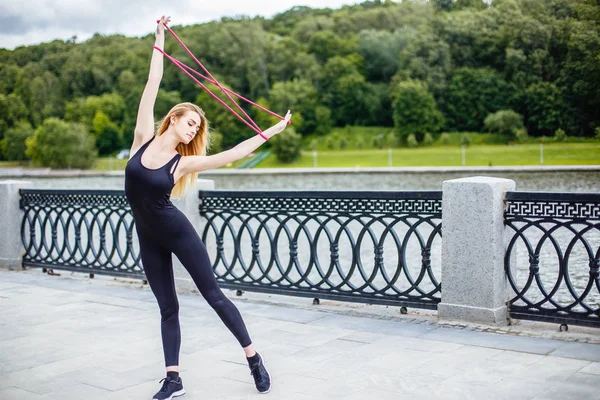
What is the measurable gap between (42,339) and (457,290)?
3.57 metres

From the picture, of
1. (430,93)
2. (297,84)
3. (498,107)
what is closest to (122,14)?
(498,107)

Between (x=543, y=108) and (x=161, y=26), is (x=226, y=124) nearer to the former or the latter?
(x=543, y=108)

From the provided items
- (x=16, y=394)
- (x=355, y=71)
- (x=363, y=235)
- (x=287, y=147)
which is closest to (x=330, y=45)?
(x=355, y=71)

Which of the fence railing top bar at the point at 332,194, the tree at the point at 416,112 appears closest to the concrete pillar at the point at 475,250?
the fence railing top bar at the point at 332,194

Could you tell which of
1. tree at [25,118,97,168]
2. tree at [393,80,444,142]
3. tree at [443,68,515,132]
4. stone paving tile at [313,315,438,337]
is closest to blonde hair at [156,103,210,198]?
stone paving tile at [313,315,438,337]

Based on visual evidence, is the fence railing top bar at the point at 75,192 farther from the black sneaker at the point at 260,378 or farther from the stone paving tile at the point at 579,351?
the stone paving tile at the point at 579,351

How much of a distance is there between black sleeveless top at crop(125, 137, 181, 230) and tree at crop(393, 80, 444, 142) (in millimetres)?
41839

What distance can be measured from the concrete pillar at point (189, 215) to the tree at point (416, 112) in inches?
1503

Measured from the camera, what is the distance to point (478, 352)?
4.97 metres

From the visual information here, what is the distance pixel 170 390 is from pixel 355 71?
92.8 meters

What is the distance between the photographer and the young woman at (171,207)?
3916 millimetres

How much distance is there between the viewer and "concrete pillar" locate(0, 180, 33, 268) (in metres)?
9.73

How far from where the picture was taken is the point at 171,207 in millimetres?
4027

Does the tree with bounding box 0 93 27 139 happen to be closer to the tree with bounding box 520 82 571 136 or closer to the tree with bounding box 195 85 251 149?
the tree with bounding box 195 85 251 149
